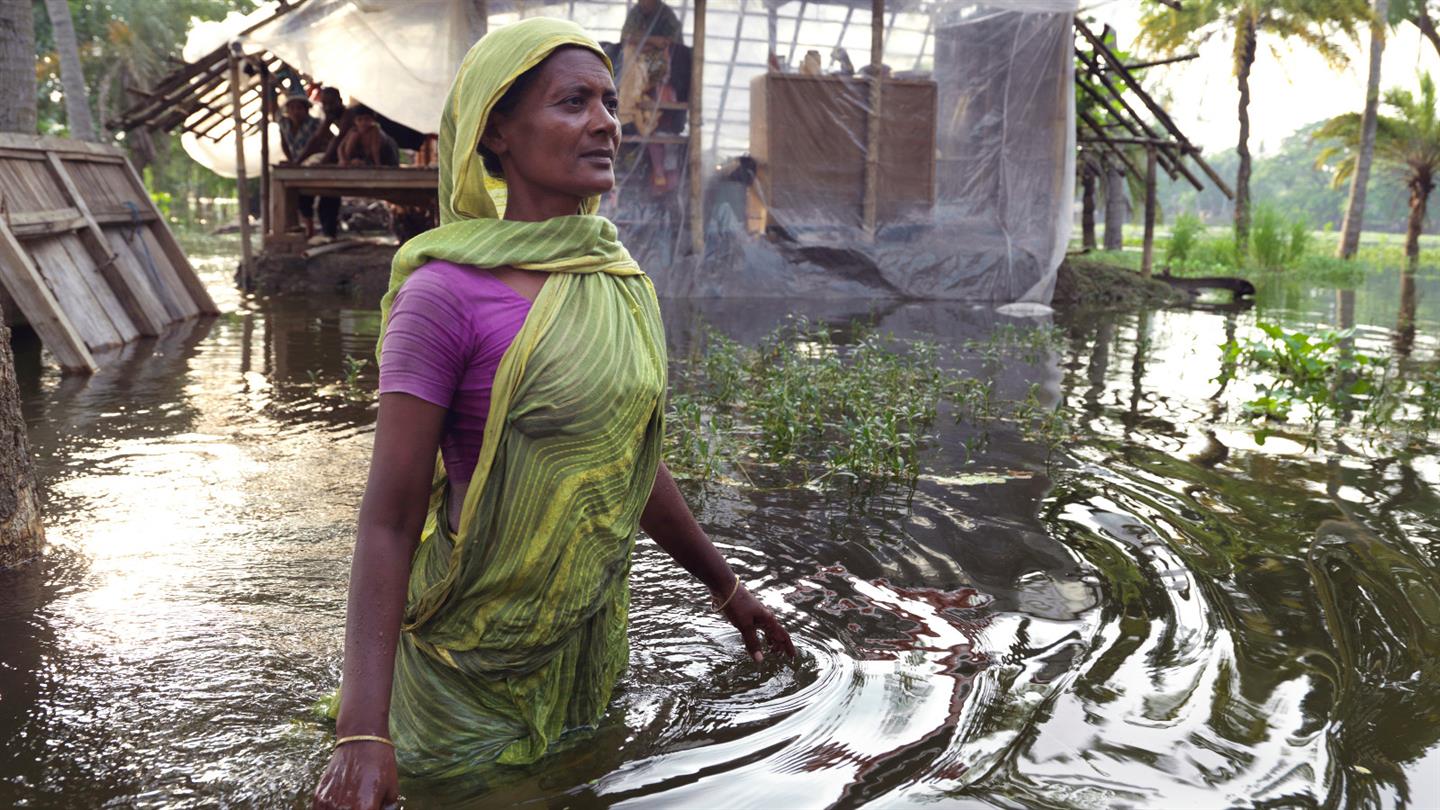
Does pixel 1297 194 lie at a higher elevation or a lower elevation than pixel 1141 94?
higher

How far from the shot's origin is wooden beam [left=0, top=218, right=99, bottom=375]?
675 centimetres

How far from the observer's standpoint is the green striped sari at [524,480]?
78.7 inches

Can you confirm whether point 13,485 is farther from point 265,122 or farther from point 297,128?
point 297,128

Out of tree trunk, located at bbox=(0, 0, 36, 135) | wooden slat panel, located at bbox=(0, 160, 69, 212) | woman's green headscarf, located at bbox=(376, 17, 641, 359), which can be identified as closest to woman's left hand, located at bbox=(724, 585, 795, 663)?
woman's green headscarf, located at bbox=(376, 17, 641, 359)

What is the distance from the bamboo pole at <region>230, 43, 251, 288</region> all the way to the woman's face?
1079cm

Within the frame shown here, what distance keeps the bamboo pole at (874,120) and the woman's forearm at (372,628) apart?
11355 millimetres

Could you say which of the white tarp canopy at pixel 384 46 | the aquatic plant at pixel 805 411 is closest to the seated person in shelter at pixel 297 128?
the white tarp canopy at pixel 384 46

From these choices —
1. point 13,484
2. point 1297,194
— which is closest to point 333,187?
point 13,484

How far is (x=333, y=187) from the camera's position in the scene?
509 inches

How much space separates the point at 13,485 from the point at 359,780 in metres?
2.41

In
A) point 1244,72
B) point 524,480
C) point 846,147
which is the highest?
point 1244,72

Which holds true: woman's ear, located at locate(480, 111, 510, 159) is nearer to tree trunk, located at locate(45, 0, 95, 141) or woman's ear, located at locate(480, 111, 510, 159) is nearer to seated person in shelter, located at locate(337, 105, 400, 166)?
seated person in shelter, located at locate(337, 105, 400, 166)

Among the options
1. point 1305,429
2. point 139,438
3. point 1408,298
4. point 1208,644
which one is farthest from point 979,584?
point 1408,298

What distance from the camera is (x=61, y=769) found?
2.35m
